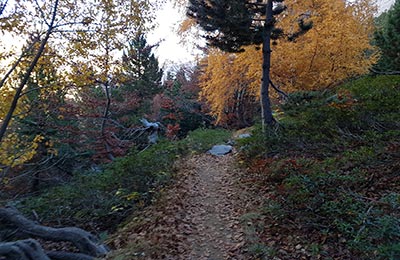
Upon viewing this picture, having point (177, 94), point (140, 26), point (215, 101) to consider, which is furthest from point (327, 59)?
point (177, 94)

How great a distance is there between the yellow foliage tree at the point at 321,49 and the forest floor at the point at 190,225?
6213mm

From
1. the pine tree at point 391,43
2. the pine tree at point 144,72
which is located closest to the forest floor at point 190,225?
the pine tree at point 391,43

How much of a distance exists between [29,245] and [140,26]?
5.87 metres

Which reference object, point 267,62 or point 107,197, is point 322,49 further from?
point 107,197

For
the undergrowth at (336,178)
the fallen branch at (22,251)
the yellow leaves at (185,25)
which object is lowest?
the undergrowth at (336,178)

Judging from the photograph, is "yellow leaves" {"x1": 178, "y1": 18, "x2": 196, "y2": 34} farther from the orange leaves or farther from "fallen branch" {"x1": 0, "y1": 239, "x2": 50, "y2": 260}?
"fallen branch" {"x1": 0, "y1": 239, "x2": 50, "y2": 260}

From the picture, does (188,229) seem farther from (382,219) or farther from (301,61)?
(301,61)

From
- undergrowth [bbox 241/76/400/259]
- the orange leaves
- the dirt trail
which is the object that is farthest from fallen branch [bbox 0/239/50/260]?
the orange leaves

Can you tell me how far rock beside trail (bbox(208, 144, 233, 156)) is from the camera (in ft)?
36.1

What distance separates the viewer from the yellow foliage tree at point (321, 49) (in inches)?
428

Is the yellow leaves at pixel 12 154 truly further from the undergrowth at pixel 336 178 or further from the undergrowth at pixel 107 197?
the undergrowth at pixel 336 178

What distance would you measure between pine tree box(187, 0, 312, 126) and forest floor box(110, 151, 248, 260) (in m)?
3.54

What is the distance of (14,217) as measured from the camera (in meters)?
5.74

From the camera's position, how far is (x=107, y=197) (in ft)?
22.3
